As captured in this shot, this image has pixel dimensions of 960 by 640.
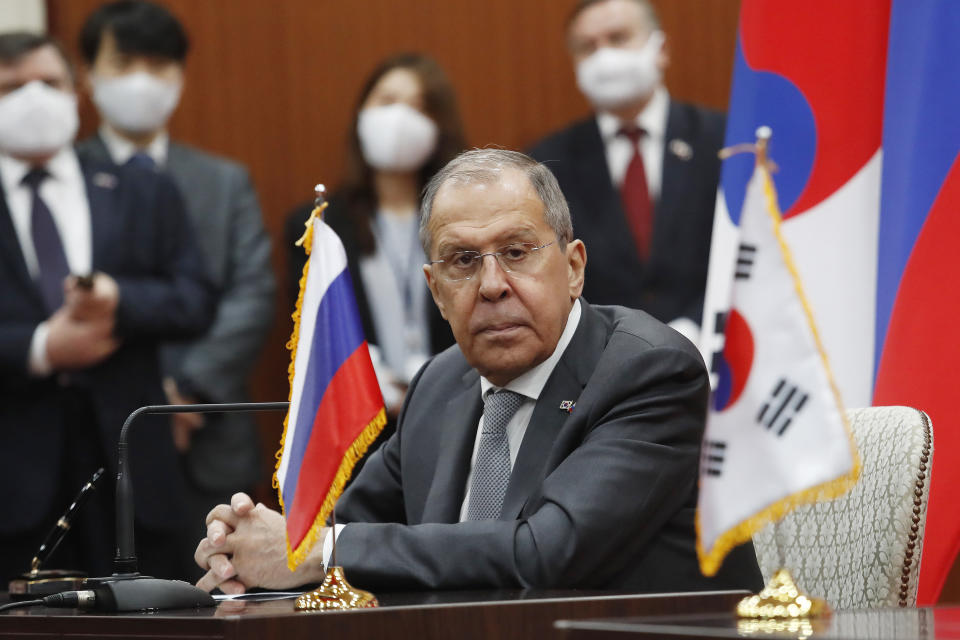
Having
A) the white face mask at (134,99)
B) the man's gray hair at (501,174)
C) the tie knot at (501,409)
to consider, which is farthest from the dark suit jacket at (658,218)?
the tie knot at (501,409)

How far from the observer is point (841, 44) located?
12.6 ft

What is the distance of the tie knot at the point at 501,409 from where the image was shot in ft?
9.73

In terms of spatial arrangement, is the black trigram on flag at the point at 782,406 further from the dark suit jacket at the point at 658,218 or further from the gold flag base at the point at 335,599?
the dark suit jacket at the point at 658,218

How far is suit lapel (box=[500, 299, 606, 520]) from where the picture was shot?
2.77m

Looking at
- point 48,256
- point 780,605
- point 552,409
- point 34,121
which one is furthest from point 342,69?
point 780,605

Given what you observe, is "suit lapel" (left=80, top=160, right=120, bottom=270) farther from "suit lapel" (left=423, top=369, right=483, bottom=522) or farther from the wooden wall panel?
"suit lapel" (left=423, top=369, right=483, bottom=522)

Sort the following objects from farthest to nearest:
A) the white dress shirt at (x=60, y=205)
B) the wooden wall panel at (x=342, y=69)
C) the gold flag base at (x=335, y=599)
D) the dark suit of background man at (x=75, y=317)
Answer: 1. the wooden wall panel at (x=342, y=69)
2. the white dress shirt at (x=60, y=205)
3. the dark suit of background man at (x=75, y=317)
4. the gold flag base at (x=335, y=599)

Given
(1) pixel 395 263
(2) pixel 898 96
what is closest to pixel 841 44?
(2) pixel 898 96

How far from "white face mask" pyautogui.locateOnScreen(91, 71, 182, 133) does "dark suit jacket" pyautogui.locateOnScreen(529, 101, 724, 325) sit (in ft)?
4.59

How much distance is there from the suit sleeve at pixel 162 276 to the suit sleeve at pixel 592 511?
2124 millimetres

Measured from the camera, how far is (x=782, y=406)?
75.7 inches

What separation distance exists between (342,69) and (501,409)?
3507 millimetres

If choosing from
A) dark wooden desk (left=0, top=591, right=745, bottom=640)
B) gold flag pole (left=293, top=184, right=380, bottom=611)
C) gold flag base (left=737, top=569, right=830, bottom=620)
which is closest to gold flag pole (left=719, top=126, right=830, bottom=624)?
gold flag base (left=737, top=569, right=830, bottom=620)

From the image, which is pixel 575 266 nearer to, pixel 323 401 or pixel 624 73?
pixel 323 401
